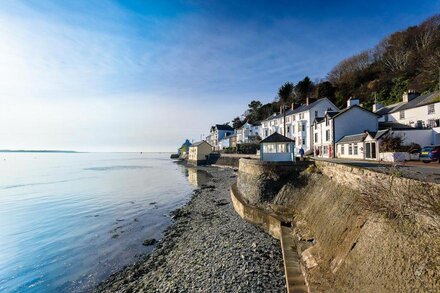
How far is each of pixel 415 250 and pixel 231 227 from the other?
36.8 feet

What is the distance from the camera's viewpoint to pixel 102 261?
13.4 meters

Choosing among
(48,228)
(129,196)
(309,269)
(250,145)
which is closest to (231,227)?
(309,269)

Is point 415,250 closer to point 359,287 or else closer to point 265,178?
point 359,287

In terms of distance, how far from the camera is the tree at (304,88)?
69688 mm

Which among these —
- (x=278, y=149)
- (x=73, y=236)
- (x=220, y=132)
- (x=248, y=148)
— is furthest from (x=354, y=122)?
(x=220, y=132)

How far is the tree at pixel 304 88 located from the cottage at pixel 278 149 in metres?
53.5

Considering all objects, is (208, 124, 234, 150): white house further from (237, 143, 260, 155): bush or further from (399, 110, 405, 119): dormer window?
(399, 110, 405, 119): dormer window

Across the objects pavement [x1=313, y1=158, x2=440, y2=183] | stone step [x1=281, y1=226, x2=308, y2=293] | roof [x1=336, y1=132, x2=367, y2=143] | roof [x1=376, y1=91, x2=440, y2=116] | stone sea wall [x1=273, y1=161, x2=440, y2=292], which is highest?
roof [x1=376, y1=91, x2=440, y2=116]

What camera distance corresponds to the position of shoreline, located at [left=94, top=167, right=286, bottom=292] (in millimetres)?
9242

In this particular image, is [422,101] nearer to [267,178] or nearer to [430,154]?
[430,154]

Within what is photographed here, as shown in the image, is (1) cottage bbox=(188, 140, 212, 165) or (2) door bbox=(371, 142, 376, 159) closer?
(2) door bbox=(371, 142, 376, 159)

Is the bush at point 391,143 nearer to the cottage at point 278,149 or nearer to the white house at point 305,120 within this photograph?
the cottage at point 278,149

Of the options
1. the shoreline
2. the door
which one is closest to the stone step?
the shoreline

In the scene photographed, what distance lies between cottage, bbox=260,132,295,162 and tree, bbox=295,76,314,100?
175 feet
